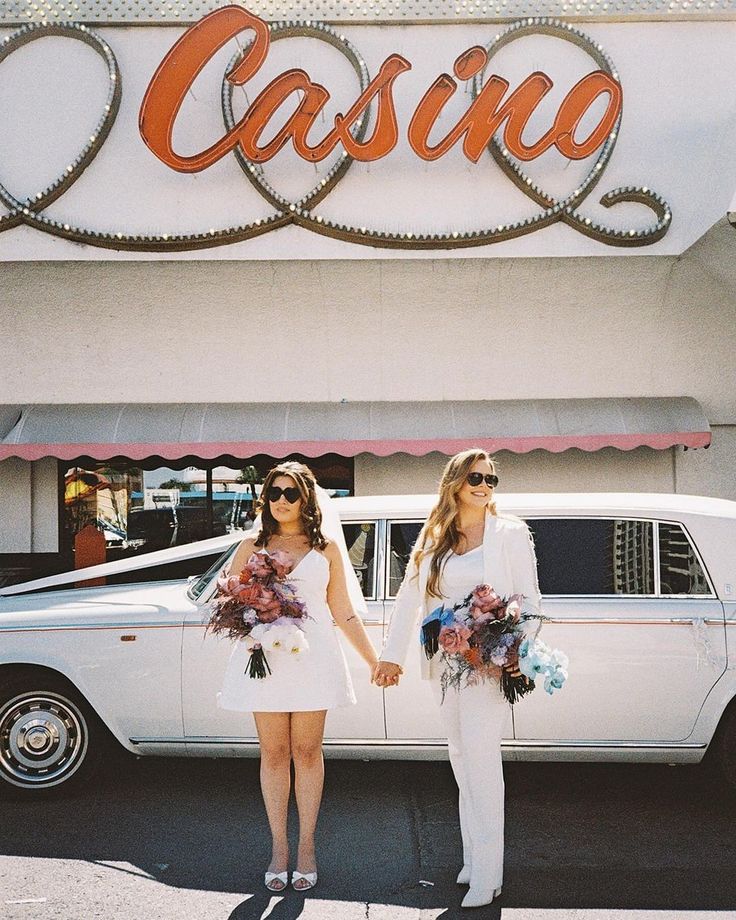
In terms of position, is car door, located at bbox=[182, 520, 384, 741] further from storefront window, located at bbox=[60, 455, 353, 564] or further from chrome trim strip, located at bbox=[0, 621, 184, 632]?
storefront window, located at bbox=[60, 455, 353, 564]

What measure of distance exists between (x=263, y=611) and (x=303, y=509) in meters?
0.51

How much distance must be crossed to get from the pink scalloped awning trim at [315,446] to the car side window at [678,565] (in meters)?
5.54

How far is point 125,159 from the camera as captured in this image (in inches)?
433

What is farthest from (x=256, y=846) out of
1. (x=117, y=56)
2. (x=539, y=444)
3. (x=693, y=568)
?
(x=117, y=56)

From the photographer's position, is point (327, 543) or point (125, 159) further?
point (125, 159)

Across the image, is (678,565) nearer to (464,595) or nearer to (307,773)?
(464,595)

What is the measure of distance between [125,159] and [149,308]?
5.71 ft

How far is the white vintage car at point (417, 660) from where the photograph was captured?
16.3 feet

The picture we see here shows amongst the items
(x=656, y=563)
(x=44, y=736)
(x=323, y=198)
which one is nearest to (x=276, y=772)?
(x=44, y=736)

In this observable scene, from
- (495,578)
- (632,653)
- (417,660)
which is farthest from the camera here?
(417,660)

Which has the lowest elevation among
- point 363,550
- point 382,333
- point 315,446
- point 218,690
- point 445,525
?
point 218,690

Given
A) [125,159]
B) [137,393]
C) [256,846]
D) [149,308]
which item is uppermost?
[125,159]

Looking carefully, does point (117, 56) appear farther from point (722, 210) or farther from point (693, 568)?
point (693, 568)

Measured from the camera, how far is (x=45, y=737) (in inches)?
209
